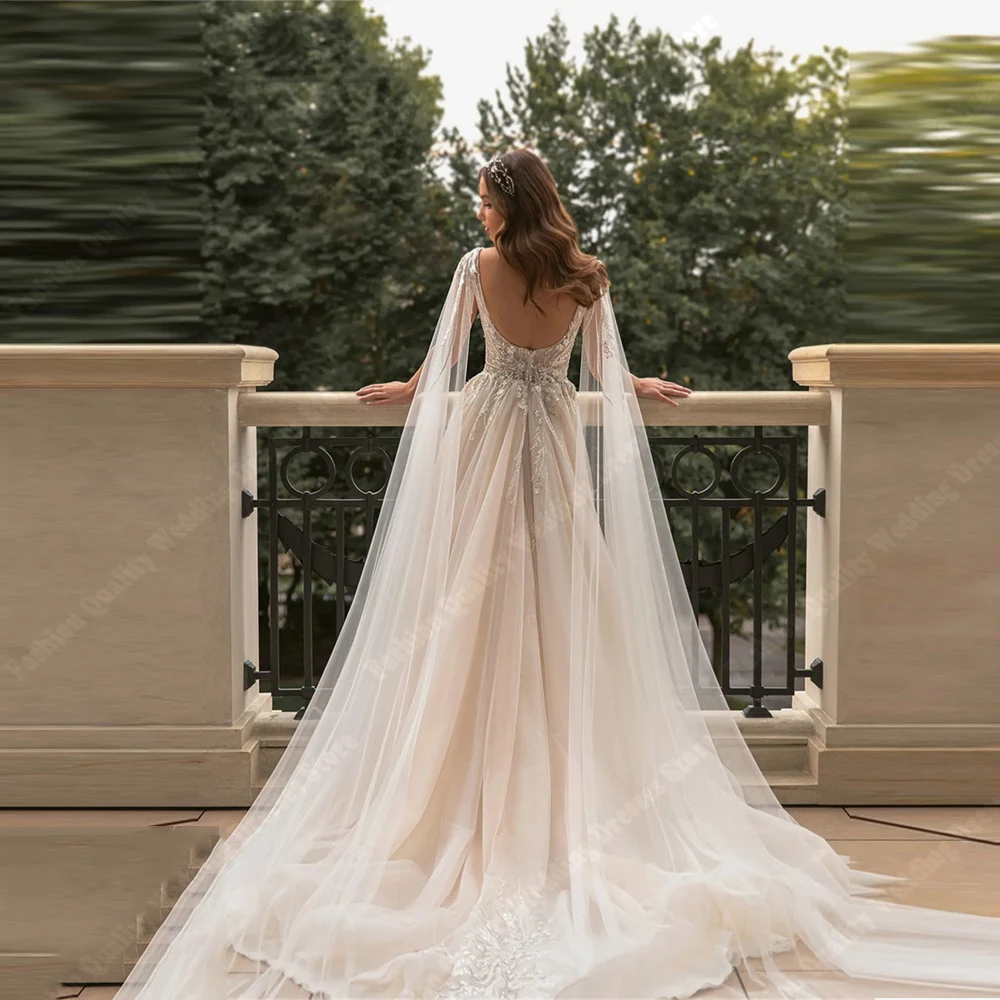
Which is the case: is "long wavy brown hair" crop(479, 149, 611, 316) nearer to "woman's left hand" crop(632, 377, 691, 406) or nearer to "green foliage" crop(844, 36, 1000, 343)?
"woman's left hand" crop(632, 377, 691, 406)

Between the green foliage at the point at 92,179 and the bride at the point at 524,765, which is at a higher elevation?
the green foliage at the point at 92,179

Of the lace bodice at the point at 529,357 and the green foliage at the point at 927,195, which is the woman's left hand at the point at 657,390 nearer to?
the lace bodice at the point at 529,357

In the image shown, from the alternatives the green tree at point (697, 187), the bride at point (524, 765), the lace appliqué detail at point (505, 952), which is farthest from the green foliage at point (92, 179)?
the green tree at point (697, 187)

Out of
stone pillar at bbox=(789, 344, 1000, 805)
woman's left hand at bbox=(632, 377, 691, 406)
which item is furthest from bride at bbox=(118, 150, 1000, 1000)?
stone pillar at bbox=(789, 344, 1000, 805)

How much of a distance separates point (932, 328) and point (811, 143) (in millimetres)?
9796

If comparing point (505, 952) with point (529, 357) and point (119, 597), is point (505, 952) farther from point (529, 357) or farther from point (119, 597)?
point (119, 597)

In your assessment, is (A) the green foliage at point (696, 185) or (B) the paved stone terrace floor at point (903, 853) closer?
(B) the paved stone terrace floor at point (903, 853)

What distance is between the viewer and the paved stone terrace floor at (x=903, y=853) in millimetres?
2543

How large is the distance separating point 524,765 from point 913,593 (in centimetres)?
156

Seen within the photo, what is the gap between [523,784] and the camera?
300 cm

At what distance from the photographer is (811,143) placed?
13.2 meters

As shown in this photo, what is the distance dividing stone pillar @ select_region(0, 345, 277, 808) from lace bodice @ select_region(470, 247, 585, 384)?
3.05 feet

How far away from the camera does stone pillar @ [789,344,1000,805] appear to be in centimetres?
382

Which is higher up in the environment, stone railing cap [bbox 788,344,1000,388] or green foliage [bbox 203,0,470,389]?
green foliage [bbox 203,0,470,389]
